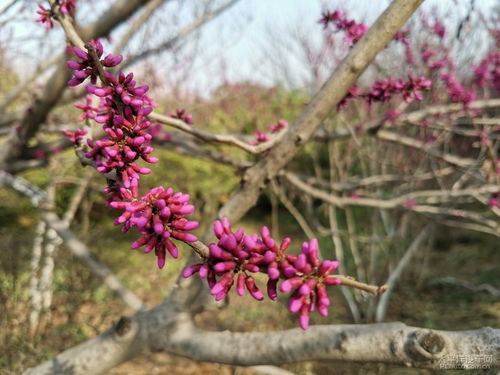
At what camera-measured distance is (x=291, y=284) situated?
83 cm

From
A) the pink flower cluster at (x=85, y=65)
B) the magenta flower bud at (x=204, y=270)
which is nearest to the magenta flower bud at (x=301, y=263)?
the magenta flower bud at (x=204, y=270)

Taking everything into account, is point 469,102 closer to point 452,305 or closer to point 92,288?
point 452,305

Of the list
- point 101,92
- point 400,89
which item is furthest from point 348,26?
point 101,92

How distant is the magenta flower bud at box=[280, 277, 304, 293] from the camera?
0.80 metres

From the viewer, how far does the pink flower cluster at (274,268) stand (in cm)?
85

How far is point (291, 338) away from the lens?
5.63ft

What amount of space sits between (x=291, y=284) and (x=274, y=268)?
5 centimetres

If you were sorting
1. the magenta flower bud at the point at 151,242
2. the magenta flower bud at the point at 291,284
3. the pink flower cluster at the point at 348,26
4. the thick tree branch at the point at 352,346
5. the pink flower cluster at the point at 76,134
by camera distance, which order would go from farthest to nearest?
the pink flower cluster at the point at 348,26, the pink flower cluster at the point at 76,134, the thick tree branch at the point at 352,346, the magenta flower bud at the point at 151,242, the magenta flower bud at the point at 291,284

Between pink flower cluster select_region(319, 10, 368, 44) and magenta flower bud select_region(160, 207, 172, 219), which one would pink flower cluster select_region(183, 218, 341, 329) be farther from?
pink flower cluster select_region(319, 10, 368, 44)

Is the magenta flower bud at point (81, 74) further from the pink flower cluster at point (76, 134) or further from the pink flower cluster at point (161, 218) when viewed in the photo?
the pink flower cluster at point (76, 134)

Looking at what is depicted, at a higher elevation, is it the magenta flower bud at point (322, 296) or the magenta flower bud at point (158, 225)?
the magenta flower bud at point (158, 225)

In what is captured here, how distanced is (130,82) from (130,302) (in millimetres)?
2032

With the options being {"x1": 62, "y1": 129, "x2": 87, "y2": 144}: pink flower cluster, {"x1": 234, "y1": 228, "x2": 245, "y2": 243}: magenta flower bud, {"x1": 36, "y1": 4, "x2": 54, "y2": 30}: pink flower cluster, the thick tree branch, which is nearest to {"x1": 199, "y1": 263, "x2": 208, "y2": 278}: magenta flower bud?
{"x1": 234, "y1": 228, "x2": 245, "y2": 243}: magenta flower bud

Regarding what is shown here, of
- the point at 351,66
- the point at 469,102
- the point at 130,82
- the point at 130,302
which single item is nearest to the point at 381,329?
the point at 351,66
